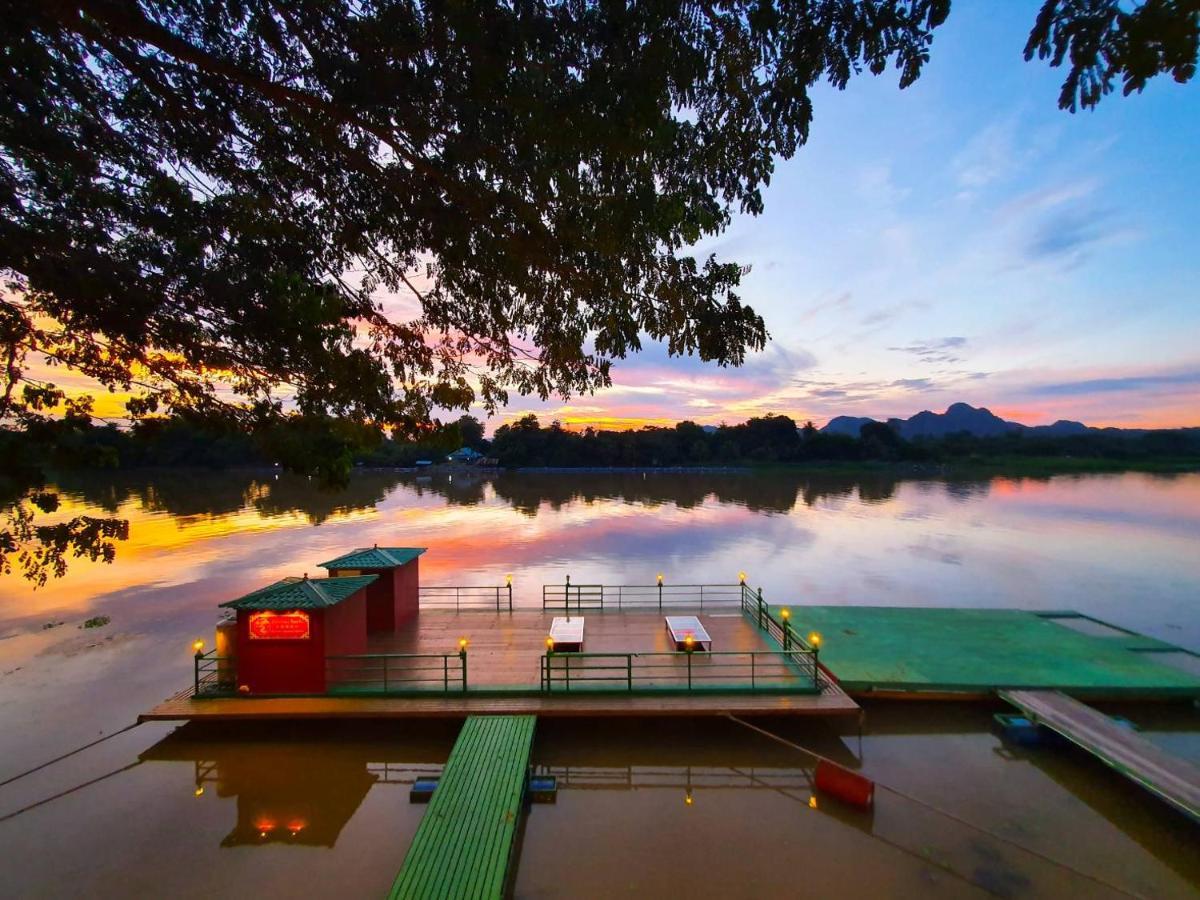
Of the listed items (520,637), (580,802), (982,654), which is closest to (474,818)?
(580,802)

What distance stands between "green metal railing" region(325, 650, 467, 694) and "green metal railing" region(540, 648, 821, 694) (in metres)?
1.70

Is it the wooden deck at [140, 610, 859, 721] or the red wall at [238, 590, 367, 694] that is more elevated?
the red wall at [238, 590, 367, 694]

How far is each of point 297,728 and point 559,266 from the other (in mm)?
9699

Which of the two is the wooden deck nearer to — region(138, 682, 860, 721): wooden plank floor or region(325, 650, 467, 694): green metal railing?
region(138, 682, 860, 721): wooden plank floor

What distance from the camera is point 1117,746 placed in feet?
29.8

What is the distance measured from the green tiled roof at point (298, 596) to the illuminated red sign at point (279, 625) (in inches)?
5.0

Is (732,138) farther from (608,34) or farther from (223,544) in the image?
(223,544)

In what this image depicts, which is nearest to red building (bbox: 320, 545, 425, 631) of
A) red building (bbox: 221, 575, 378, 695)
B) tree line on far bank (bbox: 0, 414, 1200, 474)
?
red building (bbox: 221, 575, 378, 695)

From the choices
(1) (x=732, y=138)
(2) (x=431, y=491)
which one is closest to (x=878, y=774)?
(1) (x=732, y=138)

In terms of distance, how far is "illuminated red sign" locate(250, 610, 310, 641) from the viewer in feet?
33.1

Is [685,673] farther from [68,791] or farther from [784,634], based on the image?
[68,791]

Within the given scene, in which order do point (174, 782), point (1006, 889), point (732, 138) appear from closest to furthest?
point (732, 138)
point (1006, 889)
point (174, 782)

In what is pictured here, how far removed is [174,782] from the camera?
9.27 meters

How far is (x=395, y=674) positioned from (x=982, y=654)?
502 inches
